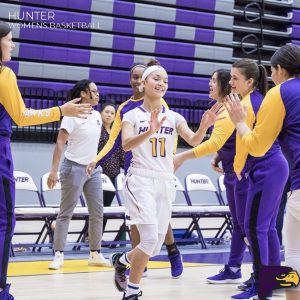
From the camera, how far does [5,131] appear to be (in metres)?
3.94

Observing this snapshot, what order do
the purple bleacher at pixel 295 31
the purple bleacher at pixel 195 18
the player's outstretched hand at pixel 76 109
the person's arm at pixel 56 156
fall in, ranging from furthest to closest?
the purple bleacher at pixel 295 31 < the purple bleacher at pixel 195 18 < the person's arm at pixel 56 156 < the player's outstretched hand at pixel 76 109

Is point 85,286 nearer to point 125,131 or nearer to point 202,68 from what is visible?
point 125,131

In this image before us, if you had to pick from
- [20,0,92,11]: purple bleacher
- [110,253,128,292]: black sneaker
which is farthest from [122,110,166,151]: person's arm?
[20,0,92,11]: purple bleacher

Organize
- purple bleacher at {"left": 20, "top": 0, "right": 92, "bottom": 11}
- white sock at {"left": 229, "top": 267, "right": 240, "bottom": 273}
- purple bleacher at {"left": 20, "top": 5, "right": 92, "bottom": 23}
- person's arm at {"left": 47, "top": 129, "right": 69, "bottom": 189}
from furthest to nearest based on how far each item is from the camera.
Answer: purple bleacher at {"left": 20, "top": 0, "right": 92, "bottom": 11} < purple bleacher at {"left": 20, "top": 5, "right": 92, "bottom": 23} < person's arm at {"left": 47, "top": 129, "right": 69, "bottom": 189} < white sock at {"left": 229, "top": 267, "right": 240, "bottom": 273}

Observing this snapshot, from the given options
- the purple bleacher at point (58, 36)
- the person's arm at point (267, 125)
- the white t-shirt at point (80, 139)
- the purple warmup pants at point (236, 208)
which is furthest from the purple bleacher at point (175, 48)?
the person's arm at point (267, 125)

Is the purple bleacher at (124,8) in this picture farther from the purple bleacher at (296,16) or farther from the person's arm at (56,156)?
the person's arm at (56,156)

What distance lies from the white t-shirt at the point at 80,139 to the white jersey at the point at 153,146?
191 cm

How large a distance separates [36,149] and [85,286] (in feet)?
17.9

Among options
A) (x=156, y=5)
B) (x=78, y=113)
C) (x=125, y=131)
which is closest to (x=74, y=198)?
(x=125, y=131)

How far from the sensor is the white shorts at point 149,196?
4.30 metres

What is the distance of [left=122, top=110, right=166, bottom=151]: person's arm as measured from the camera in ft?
13.4

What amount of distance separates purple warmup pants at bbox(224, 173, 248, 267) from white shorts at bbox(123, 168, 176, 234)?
0.73 m

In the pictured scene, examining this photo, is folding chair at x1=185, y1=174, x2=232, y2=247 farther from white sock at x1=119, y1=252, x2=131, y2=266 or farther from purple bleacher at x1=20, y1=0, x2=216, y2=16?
purple bleacher at x1=20, y1=0, x2=216, y2=16

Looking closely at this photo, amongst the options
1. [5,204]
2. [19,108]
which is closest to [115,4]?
[19,108]
